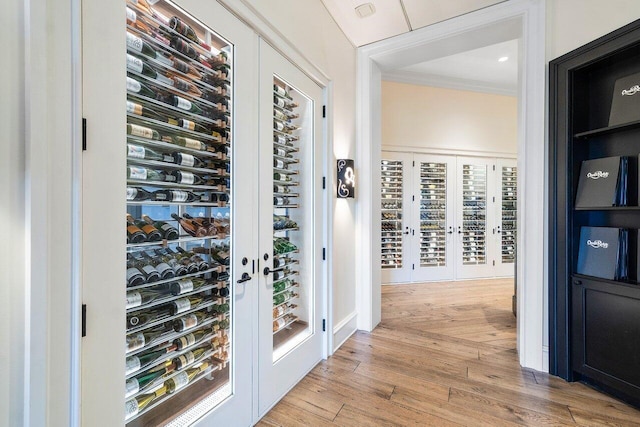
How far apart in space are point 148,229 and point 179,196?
0.21 meters

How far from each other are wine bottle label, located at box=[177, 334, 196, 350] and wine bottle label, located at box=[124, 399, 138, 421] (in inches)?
10.3

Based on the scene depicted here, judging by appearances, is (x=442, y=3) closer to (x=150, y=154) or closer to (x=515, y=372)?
(x=150, y=154)

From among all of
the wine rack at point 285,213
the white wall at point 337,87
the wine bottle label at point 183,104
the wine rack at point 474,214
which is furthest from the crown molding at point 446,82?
the wine bottle label at point 183,104

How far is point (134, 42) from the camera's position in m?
1.22

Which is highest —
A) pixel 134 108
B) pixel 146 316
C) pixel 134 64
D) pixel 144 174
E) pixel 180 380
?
pixel 134 64

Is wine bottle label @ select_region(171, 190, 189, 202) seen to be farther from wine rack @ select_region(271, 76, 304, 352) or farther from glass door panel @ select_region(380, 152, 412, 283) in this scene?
glass door panel @ select_region(380, 152, 412, 283)

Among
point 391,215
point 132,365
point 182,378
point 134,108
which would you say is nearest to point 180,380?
point 182,378

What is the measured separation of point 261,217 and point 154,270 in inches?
28.3

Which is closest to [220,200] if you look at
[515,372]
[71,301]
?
[71,301]

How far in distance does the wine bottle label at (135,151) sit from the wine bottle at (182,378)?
1040 millimetres

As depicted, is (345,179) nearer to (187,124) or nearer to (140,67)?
(187,124)

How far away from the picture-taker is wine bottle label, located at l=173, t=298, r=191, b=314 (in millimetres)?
1436

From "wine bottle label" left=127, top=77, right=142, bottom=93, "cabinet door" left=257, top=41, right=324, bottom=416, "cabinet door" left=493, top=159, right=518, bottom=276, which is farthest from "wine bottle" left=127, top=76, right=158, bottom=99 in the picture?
"cabinet door" left=493, top=159, right=518, bottom=276

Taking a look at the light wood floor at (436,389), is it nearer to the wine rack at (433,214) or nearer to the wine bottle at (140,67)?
the wine bottle at (140,67)
